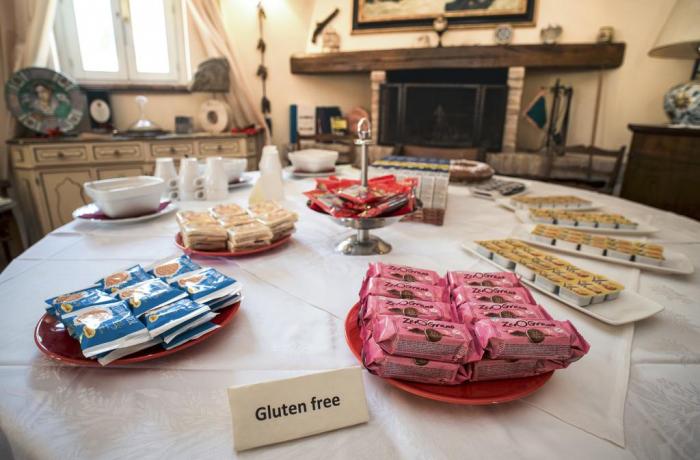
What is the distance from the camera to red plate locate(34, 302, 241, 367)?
18.4 inches

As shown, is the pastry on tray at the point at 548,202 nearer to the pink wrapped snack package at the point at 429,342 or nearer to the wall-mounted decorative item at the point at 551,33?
the pink wrapped snack package at the point at 429,342

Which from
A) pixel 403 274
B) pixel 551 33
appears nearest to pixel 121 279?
pixel 403 274

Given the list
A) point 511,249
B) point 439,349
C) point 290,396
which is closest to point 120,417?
point 290,396

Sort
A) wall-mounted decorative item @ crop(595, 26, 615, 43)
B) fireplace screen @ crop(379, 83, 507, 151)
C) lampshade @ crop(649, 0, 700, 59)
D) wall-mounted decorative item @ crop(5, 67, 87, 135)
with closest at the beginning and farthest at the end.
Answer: lampshade @ crop(649, 0, 700, 59) → wall-mounted decorative item @ crop(5, 67, 87, 135) → wall-mounted decorative item @ crop(595, 26, 615, 43) → fireplace screen @ crop(379, 83, 507, 151)

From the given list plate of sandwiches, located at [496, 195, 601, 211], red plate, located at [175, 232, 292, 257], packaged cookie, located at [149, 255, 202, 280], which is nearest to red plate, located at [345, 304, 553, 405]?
packaged cookie, located at [149, 255, 202, 280]

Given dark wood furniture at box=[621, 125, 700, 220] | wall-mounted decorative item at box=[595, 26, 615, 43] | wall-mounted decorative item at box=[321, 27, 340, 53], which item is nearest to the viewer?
dark wood furniture at box=[621, 125, 700, 220]

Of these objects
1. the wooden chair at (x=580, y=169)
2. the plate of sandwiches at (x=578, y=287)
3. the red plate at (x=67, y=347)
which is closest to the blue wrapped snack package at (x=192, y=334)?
the red plate at (x=67, y=347)

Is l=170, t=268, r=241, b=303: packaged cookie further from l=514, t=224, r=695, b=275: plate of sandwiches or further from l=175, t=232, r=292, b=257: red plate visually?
l=514, t=224, r=695, b=275: plate of sandwiches

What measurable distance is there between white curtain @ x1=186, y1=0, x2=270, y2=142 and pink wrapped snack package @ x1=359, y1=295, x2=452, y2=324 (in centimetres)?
313

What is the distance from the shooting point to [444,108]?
3.11m

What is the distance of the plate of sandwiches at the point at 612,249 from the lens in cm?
81

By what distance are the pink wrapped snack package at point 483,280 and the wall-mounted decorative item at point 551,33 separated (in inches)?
111

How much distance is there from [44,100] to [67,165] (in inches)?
18.9

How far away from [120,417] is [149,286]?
211 mm
